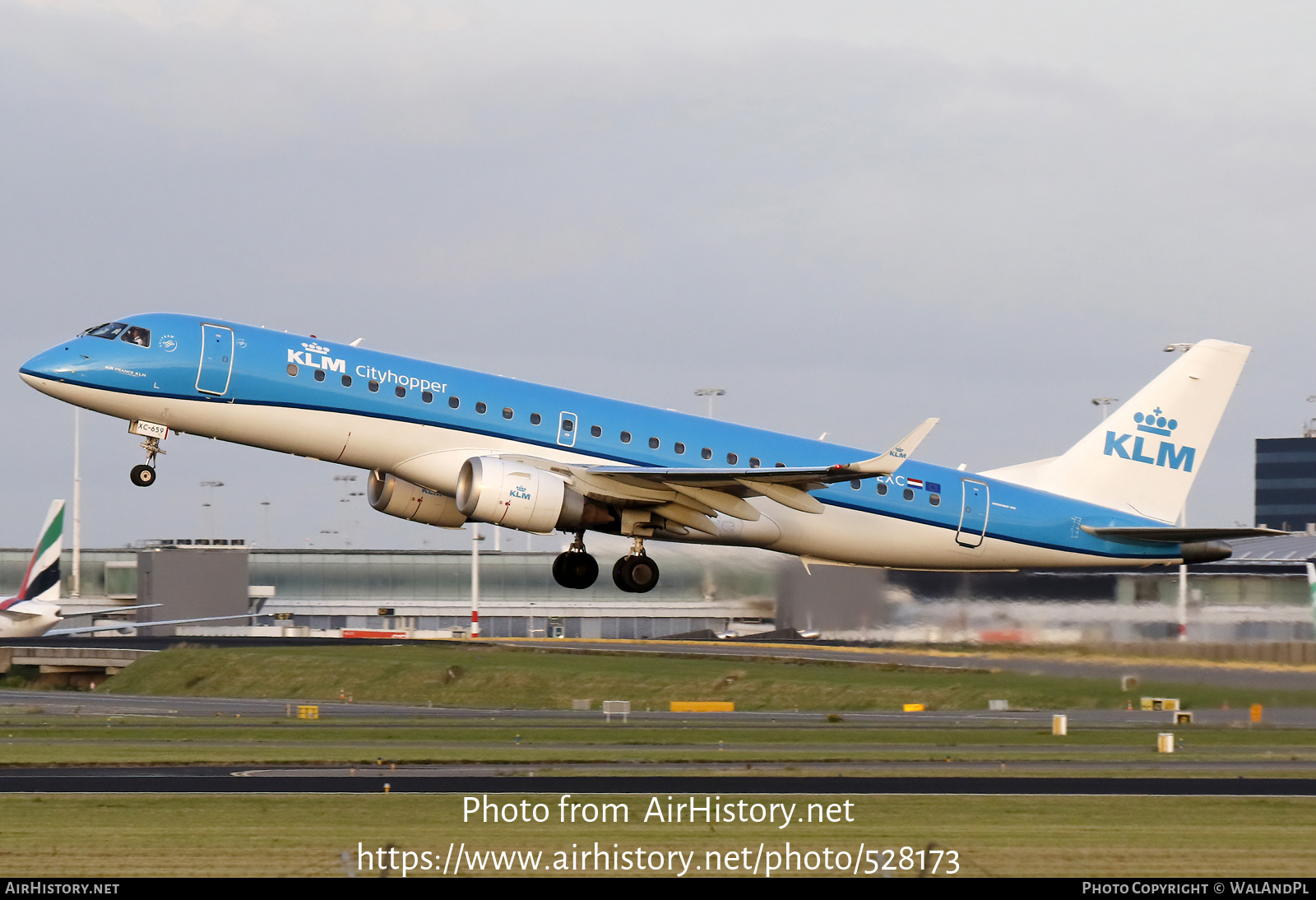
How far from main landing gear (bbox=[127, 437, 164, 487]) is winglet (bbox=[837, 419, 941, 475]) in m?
14.8

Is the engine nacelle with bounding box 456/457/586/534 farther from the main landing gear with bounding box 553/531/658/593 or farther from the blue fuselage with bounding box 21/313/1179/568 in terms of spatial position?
the main landing gear with bounding box 553/531/658/593

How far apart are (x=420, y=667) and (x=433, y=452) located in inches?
1736

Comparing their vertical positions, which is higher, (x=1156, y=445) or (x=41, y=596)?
→ (x=1156, y=445)

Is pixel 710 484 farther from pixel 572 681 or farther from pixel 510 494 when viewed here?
pixel 572 681

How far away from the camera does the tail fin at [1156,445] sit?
42.0m

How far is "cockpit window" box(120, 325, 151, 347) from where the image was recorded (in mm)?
33844

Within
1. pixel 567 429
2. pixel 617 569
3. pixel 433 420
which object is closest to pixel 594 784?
pixel 617 569

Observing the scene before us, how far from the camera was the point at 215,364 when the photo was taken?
3394 cm

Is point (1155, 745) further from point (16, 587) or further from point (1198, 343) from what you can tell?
point (16, 587)

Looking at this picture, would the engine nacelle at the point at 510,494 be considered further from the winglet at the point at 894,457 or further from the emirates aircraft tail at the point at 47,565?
the emirates aircraft tail at the point at 47,565

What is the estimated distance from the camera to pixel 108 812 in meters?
31.9

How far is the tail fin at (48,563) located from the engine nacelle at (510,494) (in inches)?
2128

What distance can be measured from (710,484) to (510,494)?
4458mm

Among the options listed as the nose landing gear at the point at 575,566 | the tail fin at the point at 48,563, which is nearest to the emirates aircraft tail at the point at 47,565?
the tail fin at the point at 48,563
